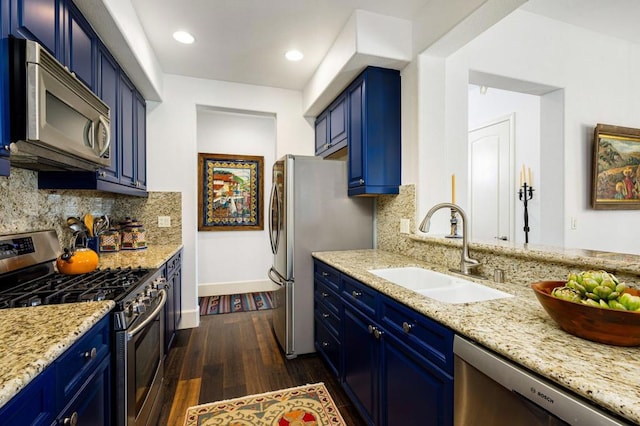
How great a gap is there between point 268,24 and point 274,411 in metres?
2.66

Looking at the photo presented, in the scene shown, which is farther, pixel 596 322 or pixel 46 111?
pixel 46 111

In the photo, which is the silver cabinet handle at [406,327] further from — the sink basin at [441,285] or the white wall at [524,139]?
the white wall at [524,139]

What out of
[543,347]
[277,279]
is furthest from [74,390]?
[277,279]

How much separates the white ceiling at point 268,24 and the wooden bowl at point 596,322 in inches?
80.5

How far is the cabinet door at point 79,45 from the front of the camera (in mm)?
1499

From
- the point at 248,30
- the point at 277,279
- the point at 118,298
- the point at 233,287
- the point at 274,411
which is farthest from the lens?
the point at 233,287

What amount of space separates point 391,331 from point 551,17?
9.07 ft

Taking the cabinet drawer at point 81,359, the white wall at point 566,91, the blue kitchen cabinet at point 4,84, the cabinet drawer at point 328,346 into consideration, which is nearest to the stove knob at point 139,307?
the cabinet drawer at point 81,359

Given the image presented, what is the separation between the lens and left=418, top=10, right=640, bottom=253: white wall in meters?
2.19

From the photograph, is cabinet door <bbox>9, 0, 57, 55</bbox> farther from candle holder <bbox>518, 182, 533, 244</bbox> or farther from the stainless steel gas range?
candle holder <bbox>518, 182, 533, 244</bbox>

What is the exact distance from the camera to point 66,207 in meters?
2.10

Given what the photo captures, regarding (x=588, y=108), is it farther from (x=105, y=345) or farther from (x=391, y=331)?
(x=105, y=345)

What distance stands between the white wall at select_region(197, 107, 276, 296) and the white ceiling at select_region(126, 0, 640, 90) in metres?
1.34

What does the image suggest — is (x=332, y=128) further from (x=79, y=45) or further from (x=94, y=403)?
(x=94, y=403)
